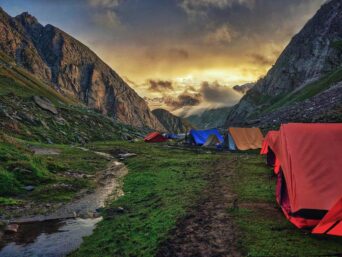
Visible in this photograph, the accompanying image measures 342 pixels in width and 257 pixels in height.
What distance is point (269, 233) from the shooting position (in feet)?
47.5

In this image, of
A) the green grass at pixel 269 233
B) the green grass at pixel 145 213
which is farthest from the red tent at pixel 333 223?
the green grass at pixel 145 213

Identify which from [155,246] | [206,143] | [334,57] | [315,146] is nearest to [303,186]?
[315,146]

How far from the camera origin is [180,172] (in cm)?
3362

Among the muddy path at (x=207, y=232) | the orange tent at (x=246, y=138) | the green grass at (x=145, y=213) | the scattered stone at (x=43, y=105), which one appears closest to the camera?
the muddy path at (x=207, y=232)

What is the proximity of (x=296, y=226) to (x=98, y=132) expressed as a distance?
9113 centimetres

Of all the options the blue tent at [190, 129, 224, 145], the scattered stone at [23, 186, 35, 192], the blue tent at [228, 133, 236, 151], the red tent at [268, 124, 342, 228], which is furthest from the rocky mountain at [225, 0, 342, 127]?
the red tent at [268, 124, 342, 228]

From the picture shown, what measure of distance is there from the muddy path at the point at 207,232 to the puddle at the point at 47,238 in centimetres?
484

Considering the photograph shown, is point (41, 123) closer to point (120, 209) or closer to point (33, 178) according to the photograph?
point (33, 178)

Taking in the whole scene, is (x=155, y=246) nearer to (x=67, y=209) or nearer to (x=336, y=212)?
(x=336, y=212)

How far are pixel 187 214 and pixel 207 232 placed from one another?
9.90 feet

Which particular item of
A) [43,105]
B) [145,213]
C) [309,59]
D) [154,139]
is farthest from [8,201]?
[309,59]

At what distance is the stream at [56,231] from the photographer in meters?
15.2

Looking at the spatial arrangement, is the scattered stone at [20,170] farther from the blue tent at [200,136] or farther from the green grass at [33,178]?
the blue tent at [200,136]

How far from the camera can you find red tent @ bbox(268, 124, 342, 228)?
15023mm
